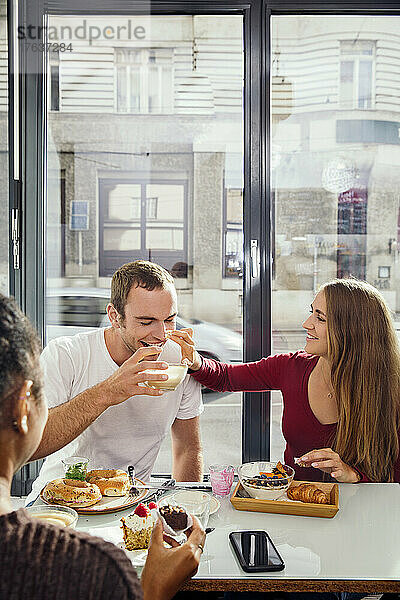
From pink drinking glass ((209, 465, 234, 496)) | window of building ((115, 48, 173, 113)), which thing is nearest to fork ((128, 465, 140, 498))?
pink drinking glass ((209, 465, 234, 496))

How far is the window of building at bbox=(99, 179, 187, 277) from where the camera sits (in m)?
2.98

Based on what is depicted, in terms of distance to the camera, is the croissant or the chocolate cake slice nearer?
the chocolate cake slice

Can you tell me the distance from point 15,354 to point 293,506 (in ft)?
3.42

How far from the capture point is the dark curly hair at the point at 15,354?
992 mm

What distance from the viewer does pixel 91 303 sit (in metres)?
3.00

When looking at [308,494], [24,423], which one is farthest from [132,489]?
[24,423]

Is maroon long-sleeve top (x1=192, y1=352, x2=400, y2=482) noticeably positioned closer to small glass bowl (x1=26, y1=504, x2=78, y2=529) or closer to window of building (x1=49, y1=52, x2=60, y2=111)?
small glass bowl (x1=26, y1=504, x2=78, y2=529)

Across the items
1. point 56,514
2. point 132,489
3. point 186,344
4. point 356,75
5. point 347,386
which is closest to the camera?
point 56,514

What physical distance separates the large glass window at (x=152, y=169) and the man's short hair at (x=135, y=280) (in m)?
0.59

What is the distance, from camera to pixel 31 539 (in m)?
0.95

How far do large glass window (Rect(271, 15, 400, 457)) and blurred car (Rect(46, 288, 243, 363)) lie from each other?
0.35 metres

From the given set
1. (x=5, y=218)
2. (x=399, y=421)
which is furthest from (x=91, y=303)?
(x=399, y=421)

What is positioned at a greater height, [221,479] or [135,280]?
[135,280]

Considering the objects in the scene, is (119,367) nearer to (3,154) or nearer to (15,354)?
(3,154)
